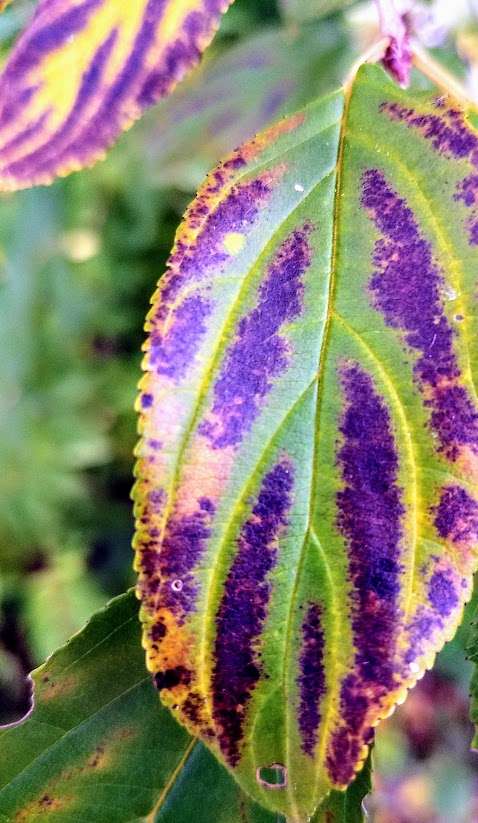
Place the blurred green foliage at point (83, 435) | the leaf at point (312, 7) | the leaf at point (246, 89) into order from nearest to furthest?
1. the leaf at point (312, 7)
2. the leaf at point (246, 89)
3. the blurred green foliage at point (83, 435)

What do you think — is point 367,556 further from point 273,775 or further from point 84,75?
point 84,75

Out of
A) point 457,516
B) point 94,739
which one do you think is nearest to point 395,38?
point 457,516

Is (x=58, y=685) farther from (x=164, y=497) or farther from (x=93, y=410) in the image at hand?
(x=93, y=410)

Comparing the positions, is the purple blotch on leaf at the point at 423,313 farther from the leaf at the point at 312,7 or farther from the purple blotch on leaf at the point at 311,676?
the leaf at the point at 312,7

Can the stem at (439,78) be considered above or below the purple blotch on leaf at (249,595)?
above

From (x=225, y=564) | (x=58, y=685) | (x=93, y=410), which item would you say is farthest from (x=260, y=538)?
(x=93, y=410)

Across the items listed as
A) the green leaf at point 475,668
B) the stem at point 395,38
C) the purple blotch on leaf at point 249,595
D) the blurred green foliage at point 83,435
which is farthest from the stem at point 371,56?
the blurred green foliage at point 83,435

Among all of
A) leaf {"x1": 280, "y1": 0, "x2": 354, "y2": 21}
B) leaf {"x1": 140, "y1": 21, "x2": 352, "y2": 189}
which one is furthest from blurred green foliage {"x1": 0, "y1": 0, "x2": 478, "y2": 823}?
leaf {"x1": 280, "y1": 0, "x2": 354, "y2": 21}
